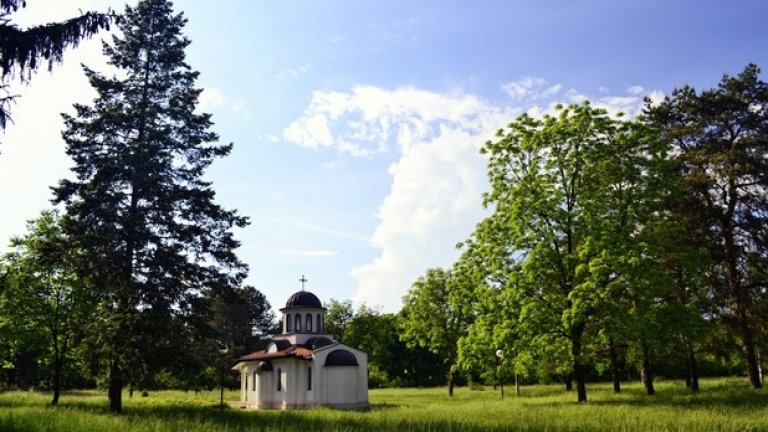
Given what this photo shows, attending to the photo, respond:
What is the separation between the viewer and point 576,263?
23.2m

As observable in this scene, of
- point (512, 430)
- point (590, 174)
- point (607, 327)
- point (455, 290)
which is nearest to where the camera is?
point (512, 430)

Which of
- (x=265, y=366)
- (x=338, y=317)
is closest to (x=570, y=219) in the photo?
(x=265, y=366)

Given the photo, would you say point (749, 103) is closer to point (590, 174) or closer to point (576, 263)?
point (590, 174)

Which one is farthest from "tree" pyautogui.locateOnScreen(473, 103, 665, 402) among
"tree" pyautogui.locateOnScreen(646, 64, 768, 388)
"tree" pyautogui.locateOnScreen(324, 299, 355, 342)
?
"tree" pyautogui.locateOnScreen(324, 299, 355, 342)

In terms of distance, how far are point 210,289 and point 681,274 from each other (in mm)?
22049

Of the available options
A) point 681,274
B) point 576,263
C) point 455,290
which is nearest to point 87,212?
point 455,290

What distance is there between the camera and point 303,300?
4553cm

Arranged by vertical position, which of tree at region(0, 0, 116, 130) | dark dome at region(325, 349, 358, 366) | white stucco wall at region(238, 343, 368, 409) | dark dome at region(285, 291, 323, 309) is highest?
tree at region(0, 0, 116, 130)

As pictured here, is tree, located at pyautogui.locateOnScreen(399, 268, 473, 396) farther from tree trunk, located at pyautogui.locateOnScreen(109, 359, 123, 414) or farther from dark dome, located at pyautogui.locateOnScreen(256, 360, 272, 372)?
tree trunk, located at pyautogui.locateOnScreen(109, 359, 123, 414)

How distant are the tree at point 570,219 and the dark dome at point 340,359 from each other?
59.1ft

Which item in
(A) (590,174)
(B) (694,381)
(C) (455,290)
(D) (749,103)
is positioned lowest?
(B) (694,381)

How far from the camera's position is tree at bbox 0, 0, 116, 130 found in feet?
39.0

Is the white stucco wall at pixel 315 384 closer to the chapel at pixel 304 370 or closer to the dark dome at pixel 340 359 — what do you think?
the chapel at pixel 304 370

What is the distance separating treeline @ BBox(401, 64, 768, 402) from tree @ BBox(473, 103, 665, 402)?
0.06 metres
